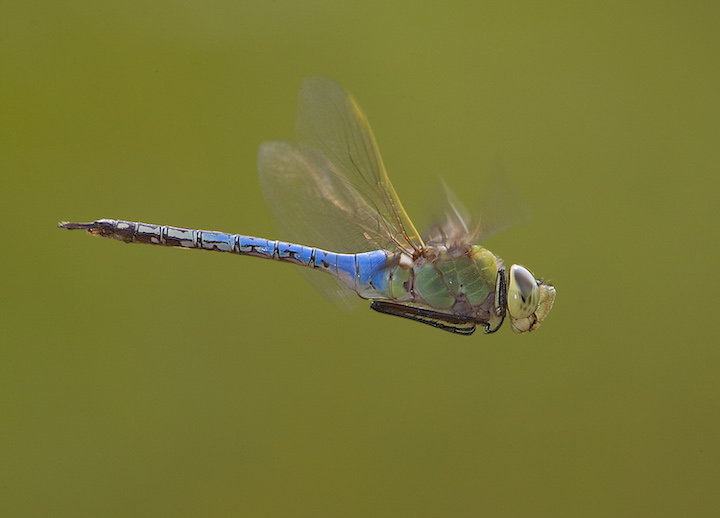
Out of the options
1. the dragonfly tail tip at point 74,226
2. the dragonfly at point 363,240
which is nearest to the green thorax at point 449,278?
the dragonfly at point 363,240

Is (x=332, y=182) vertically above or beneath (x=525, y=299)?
above

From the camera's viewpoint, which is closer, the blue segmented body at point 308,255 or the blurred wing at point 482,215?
the blurred wing at point 482,215

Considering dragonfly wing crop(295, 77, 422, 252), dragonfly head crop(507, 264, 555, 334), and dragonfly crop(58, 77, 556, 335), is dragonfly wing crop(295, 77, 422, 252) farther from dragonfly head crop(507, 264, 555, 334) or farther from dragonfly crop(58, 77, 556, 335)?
dragonfly head crop(507, 264, 555, 334)

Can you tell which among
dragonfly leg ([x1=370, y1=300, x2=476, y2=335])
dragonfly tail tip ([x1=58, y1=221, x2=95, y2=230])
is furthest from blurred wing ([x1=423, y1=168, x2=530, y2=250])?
dragonfly tail tip ([x1=58, y1=221, x2=95, y2=230])

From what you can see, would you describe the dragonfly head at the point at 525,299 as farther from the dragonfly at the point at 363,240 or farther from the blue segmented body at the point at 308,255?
the blue segmented body at the point at 308,255

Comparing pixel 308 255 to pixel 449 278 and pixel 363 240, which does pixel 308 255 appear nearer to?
pixel 363 240

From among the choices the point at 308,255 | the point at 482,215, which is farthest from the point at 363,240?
the point at 482,215

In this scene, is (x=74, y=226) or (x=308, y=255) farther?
(x=308, y=255)
